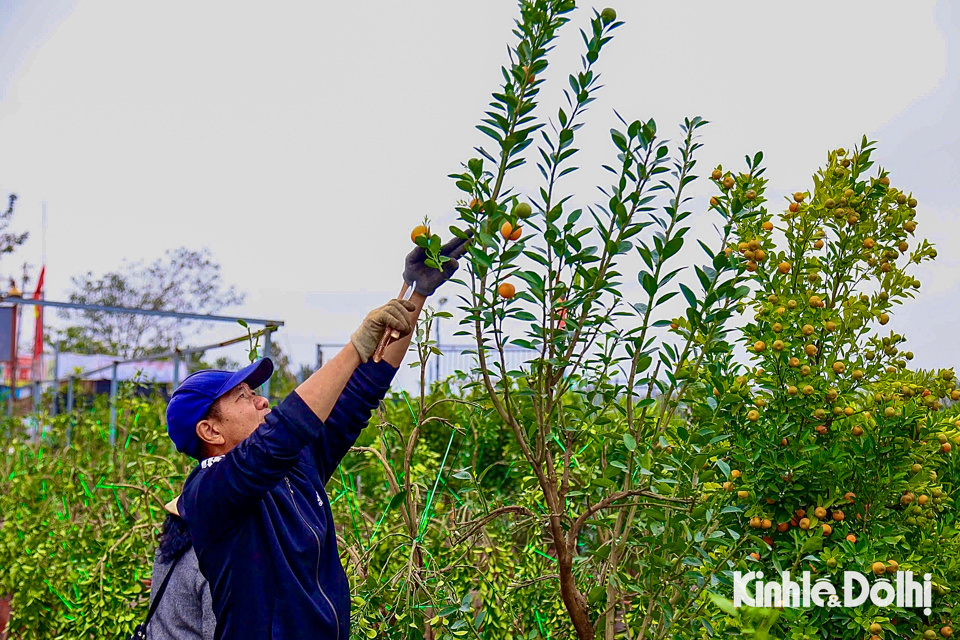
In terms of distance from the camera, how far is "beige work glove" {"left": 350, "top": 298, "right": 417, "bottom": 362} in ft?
6.19

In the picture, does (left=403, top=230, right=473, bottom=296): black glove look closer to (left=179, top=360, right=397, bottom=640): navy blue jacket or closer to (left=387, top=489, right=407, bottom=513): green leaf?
(left=179, top=360, right=397, bottom=640): navy blue jacket

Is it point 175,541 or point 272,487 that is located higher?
point 272,487

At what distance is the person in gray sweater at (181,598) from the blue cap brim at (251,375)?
1.04ft

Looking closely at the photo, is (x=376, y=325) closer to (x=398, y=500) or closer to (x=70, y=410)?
(x=398, y=500)

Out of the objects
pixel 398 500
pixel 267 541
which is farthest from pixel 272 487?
pixel 398 500

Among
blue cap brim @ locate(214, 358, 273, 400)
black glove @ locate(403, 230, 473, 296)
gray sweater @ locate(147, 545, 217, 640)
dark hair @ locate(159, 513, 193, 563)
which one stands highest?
black glove @ locate(403, 230, 473, 296)

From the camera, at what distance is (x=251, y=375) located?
6.99 ft

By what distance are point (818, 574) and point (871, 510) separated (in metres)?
0.22

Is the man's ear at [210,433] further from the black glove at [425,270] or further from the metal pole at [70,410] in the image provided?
the metal pole at [70,410]

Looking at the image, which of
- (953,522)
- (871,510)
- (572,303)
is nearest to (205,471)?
(572,303)

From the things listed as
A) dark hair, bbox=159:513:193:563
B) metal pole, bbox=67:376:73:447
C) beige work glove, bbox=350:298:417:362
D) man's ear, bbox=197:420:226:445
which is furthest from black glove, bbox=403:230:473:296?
metal pole, bbox=67:376:73:447

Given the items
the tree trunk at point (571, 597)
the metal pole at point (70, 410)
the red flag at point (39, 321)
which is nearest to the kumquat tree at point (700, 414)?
the tree trunk at point (571, 597)

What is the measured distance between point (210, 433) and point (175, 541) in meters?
0.26

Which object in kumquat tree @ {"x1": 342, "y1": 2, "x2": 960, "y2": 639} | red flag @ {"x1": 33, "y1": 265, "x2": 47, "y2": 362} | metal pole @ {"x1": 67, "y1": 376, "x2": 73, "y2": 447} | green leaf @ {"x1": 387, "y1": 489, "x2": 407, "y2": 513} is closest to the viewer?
kumquat tree @ {"x1": 342, "y1": 2, "x2": 960, "y2": 639}
